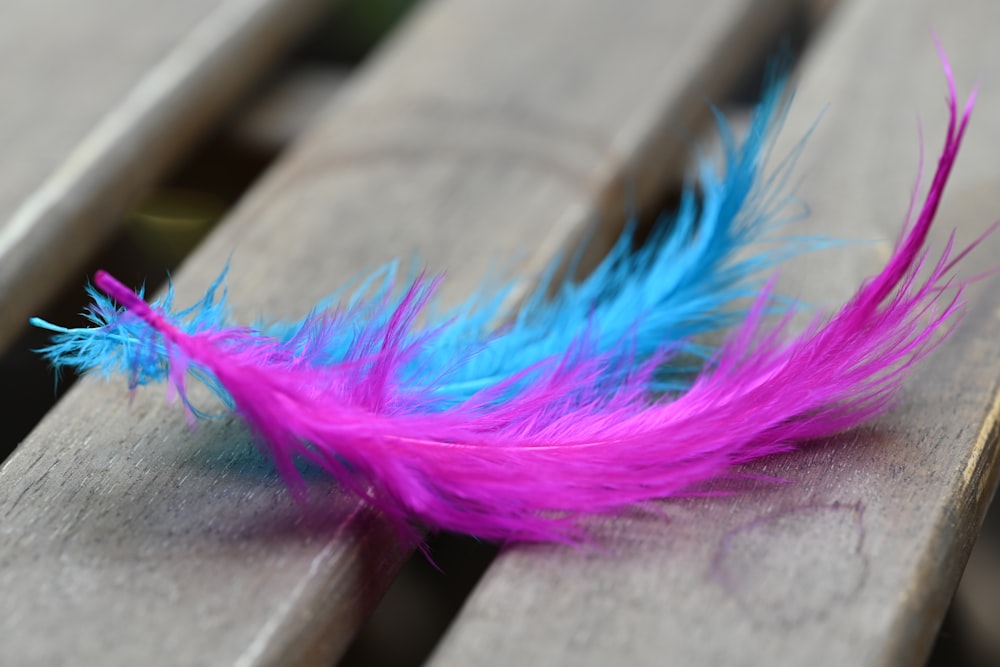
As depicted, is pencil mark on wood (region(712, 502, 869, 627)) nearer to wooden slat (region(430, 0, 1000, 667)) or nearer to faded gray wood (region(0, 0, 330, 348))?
wooden slat (region(430, 0, 1000, 667))

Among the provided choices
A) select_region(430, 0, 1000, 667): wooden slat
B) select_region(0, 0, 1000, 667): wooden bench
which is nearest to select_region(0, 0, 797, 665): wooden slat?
select_region(0, 0, 1000, 667): wooden bench

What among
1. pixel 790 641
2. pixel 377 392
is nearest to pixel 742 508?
pixel 790 641

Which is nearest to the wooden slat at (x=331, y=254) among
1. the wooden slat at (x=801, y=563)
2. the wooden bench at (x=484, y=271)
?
the wooden bench at (x=484, y=271)

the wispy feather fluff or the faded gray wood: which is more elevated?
the faded gray wood

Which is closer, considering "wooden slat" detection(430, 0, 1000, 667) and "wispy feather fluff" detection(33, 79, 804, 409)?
"wooden slat" detection(430, 0, 1000, 667)

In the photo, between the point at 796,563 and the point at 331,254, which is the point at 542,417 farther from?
the point at 331,254

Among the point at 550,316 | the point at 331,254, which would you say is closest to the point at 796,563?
the point at 550,316
